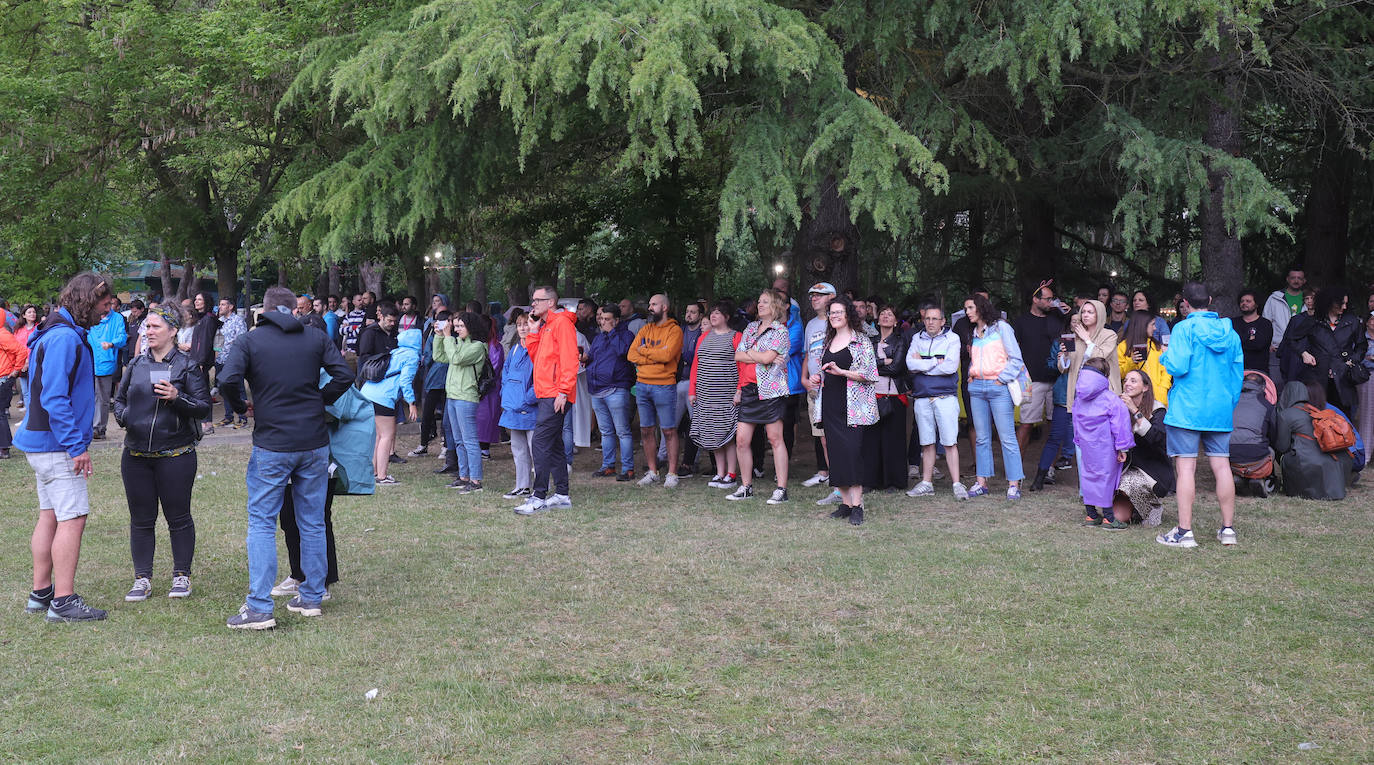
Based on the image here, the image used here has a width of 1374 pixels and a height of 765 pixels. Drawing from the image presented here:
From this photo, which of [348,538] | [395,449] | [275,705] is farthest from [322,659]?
[395,449]

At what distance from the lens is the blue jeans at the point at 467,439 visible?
35.9 ft

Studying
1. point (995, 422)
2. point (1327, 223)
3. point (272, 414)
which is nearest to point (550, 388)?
point (272, 414)

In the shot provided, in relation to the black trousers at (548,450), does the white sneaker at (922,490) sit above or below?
below

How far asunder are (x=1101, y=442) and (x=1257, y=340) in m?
4.82

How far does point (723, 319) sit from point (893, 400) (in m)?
1.77

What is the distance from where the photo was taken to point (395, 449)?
45.3ft

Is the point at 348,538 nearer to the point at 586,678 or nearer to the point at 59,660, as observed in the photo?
the point at 59,660

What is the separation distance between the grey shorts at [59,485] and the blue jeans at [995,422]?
718cm

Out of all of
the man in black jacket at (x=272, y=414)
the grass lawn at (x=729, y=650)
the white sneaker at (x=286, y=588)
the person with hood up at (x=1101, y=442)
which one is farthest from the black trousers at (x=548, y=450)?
the person with hood up at (x=1101, y=442)

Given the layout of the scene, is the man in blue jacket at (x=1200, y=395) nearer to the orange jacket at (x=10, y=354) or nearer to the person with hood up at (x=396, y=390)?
the person with hood up at (x=396, y=390)

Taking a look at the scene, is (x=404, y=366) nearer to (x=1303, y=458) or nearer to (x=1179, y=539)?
(x=1179, y=539)

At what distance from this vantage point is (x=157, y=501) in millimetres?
6793

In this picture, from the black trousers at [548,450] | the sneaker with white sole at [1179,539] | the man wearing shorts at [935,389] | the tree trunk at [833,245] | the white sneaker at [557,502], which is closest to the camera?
the sneaker with white sole at [1179,539]

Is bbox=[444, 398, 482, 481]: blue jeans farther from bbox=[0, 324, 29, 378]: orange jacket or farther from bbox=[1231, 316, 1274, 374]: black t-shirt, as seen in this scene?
bbox=[1231, 316, 1274, 374]: black t-shirt
